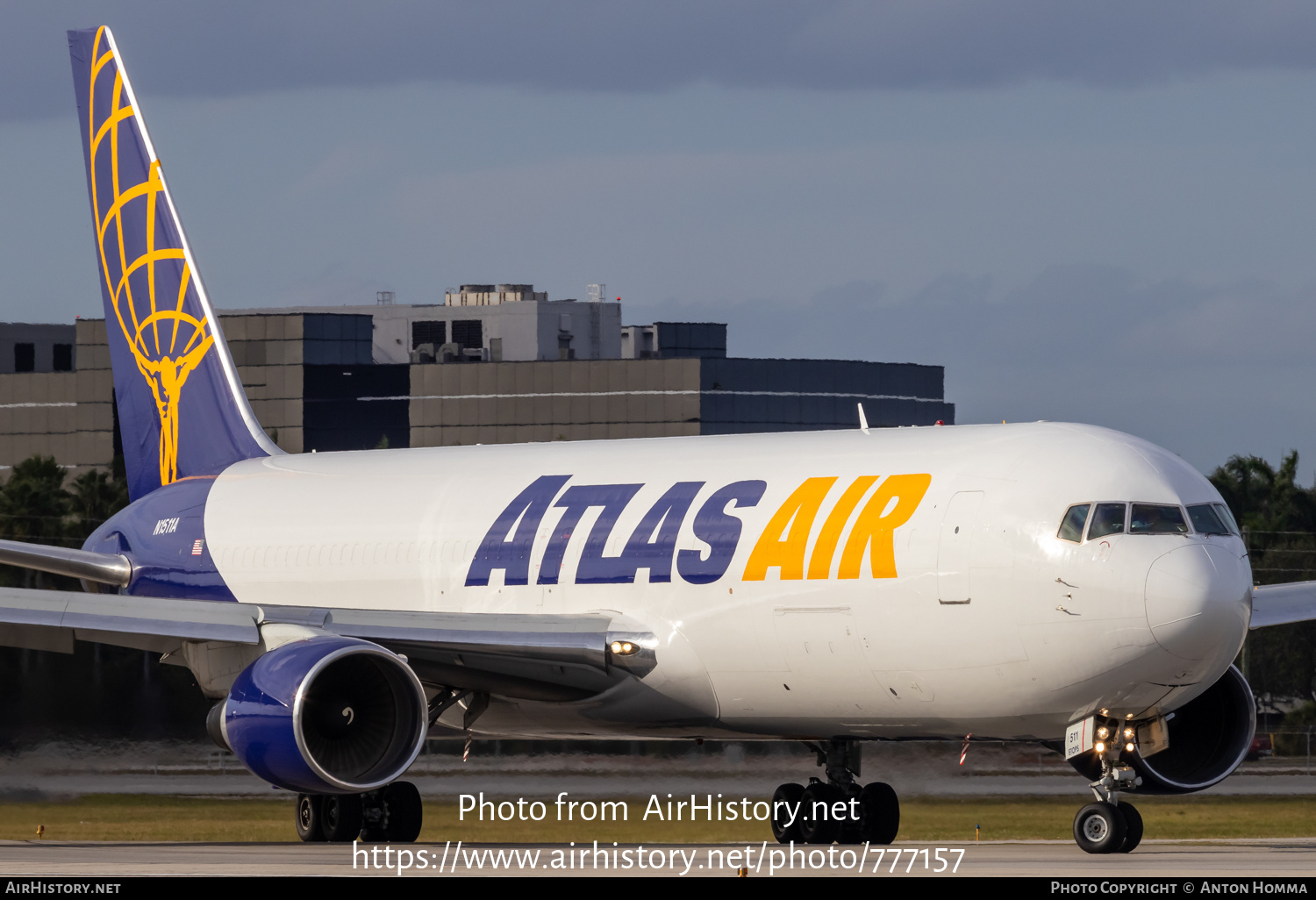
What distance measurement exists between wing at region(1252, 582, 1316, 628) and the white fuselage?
3404 mm

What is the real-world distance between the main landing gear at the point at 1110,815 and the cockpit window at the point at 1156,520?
5.83ft

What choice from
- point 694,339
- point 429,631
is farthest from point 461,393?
point 429,631

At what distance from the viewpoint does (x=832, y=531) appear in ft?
62.4

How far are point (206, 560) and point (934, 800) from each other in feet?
29.5

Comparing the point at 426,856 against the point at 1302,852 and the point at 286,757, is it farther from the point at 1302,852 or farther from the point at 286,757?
the point at 1302,852

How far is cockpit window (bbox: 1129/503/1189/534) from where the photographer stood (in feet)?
57.4

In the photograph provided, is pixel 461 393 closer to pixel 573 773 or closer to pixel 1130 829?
pixel 573 773

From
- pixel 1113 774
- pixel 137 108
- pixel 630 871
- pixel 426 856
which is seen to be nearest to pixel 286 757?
pixel 426 856

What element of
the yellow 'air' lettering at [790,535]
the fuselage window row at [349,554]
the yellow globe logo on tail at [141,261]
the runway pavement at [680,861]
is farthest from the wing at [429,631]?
the yellow globe logo on tail at [141,261]

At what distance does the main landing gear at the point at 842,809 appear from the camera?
22062mm

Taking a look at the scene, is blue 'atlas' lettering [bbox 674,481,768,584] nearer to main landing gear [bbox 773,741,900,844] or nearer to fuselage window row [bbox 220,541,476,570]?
main landing gear [bbox 773,741,900,844]

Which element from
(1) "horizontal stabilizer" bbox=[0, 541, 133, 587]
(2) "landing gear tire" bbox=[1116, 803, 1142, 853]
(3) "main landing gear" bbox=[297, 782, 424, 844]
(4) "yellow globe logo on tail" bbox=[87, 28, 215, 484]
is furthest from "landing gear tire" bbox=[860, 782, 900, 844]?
(4) "yellow globe logo on tail" bbox=[87, 28, 215, 484]

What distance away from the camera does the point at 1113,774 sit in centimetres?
1802

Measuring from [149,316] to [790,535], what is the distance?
457 inches
